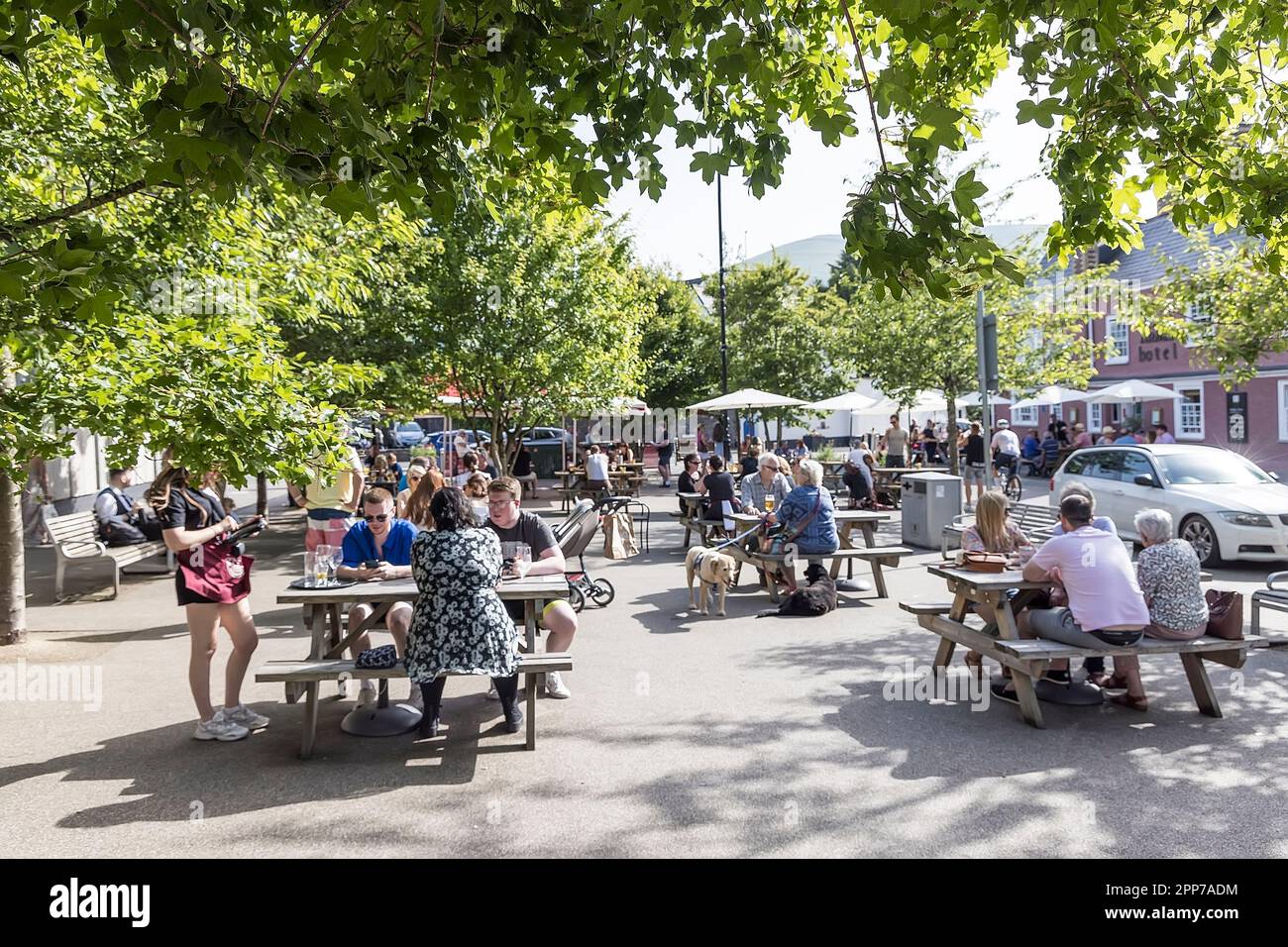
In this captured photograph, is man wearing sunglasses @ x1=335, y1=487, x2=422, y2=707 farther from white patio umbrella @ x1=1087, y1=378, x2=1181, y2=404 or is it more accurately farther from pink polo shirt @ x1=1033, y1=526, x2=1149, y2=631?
white patio umbrella @ x1=1087, y1=378, x2=1181, y2=404

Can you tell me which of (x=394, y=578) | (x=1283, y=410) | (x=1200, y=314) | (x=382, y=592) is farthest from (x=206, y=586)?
(x=1283, y=410)

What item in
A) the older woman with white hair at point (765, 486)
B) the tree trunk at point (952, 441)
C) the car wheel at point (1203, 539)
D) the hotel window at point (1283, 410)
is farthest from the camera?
the hotel window at point (1283, 410)

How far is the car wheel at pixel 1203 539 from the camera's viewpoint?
12.6 metres

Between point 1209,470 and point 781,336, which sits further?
point 781,336

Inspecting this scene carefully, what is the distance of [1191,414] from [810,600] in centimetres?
3267

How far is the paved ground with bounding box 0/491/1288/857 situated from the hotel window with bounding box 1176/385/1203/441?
32.3 metres

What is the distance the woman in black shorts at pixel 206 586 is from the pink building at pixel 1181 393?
90.1ft

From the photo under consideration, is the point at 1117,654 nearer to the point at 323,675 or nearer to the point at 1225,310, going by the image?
the point at 323,675

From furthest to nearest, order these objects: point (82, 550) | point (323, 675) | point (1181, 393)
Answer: point (1181, 393)
point (82, 550)
point (323, 675)

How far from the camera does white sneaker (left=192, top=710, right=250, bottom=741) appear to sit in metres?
6.09

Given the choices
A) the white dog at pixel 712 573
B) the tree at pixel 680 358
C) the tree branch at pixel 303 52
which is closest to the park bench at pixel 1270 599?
the white dog at pixel 712 573

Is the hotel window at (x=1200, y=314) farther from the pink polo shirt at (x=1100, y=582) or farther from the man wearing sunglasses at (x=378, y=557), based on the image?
the man wearing sunglasses at (x=378, y=557)

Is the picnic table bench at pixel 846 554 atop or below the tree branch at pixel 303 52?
below

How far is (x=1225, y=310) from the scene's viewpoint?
13.4 meters
